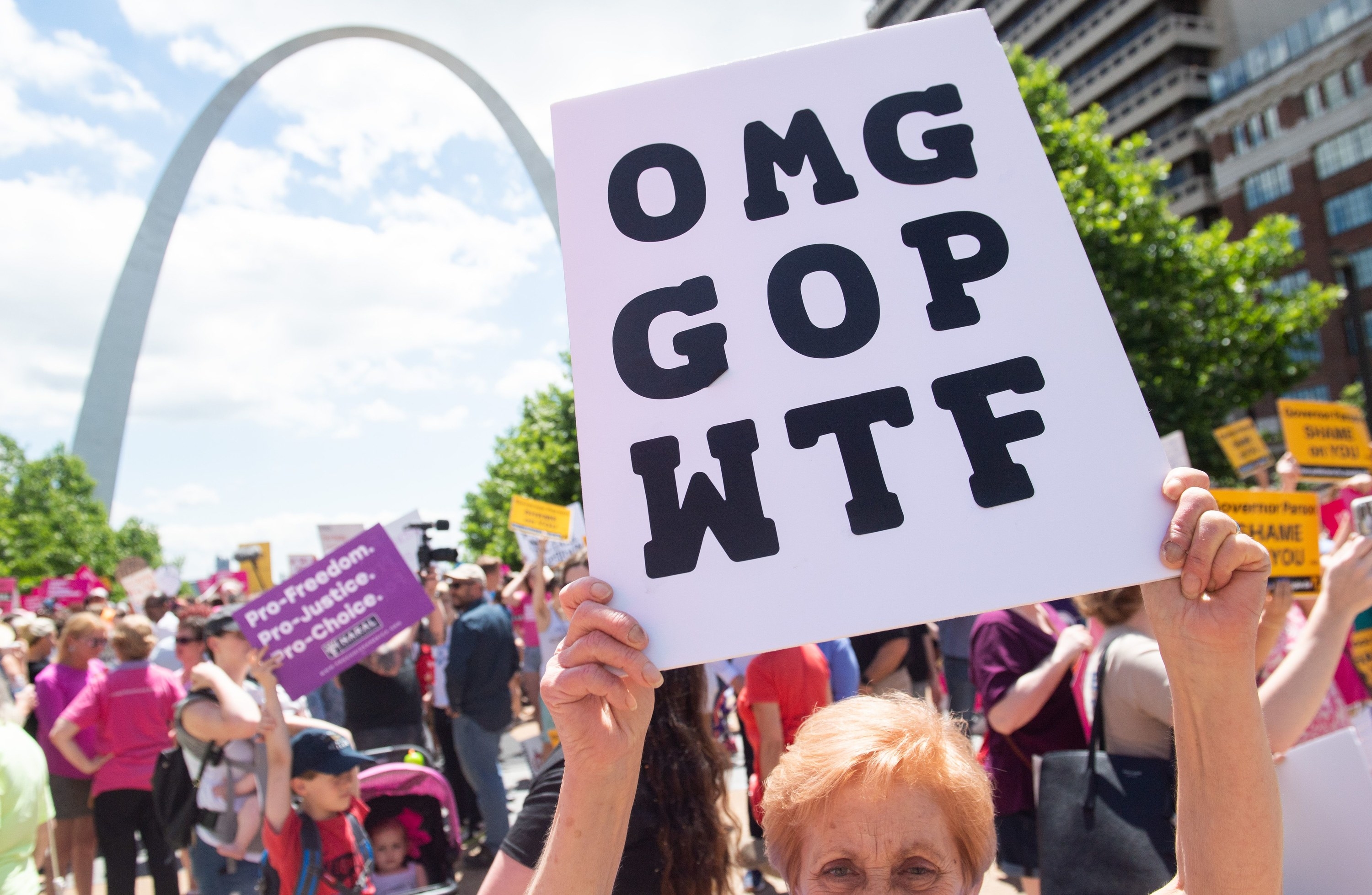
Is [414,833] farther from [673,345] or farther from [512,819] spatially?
[512,819]

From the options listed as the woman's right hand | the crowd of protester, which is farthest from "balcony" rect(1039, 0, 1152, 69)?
the woman's right hand

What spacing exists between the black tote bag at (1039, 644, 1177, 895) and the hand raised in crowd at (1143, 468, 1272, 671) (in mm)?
1247

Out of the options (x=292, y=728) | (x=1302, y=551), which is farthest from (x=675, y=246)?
(x=1302, y=551)

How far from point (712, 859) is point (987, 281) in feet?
4.92

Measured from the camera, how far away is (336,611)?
13.2ft

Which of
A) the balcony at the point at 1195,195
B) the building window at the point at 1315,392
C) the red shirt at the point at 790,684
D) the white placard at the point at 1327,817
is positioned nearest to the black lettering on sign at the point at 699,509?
the white placard at the point at 1327,817

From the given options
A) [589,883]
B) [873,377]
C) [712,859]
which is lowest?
[712,859]

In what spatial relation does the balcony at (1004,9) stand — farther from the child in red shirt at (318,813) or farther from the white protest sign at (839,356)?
the white protest sign at (839,356)

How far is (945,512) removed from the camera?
4.45 ft

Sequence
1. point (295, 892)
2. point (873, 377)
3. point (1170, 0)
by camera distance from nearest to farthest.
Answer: point (873, 377) → point (295, 892) → point (1170, 0)

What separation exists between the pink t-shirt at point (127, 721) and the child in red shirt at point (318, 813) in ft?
7.84

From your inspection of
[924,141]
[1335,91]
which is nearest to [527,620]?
[924,141]

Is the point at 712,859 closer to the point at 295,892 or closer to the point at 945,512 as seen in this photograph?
the point at 945,512

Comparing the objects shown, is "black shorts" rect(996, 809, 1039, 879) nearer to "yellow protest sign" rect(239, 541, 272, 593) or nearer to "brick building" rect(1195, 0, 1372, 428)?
"yellow protest sign" rect(239, 541, 272, 593)
